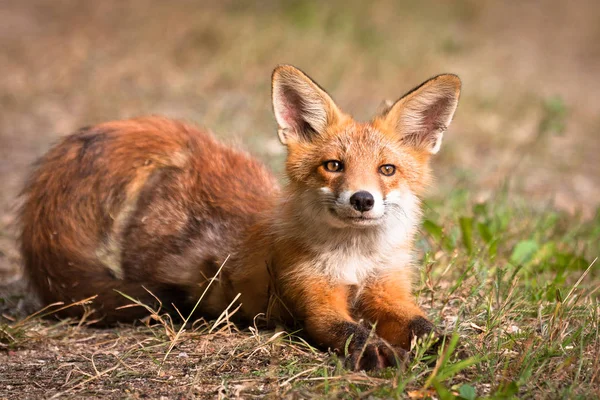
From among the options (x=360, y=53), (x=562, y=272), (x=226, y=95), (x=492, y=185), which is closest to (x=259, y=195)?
(x=562, y=272)

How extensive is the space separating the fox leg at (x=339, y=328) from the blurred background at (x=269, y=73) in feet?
11.2

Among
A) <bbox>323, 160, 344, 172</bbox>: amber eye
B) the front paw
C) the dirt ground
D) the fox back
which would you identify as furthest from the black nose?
the dirt ground

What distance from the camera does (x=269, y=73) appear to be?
34.6ft

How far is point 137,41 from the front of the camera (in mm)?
11273

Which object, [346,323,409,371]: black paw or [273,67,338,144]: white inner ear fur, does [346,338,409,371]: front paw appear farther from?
[273,67,338,144]: white inner ear fur

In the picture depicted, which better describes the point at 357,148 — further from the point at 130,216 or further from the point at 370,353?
the point at 130,216

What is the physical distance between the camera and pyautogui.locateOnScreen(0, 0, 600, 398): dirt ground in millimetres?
8367

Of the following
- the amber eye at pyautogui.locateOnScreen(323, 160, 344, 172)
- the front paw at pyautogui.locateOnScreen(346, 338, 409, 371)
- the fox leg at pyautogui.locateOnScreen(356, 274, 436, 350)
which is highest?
the amber eye at pyautogui.locateOnScreen(323, 160, 344, 172)

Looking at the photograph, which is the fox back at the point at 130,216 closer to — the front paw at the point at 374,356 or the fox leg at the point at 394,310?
the fox leg at the point at 394,310

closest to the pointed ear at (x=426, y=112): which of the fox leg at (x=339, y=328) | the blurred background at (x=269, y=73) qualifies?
the fox leg at (x=339, y=328)

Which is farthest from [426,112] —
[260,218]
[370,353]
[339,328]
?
[370,353]

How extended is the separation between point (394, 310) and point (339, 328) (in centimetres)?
39

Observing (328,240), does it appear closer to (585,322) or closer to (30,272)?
(585,322)

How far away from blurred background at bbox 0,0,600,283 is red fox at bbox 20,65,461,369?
191 centimetres
